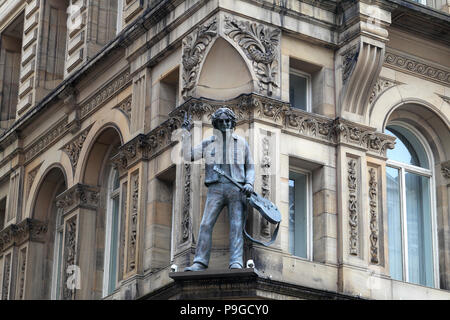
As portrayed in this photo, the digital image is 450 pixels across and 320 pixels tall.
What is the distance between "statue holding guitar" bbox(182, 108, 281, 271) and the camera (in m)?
24.1

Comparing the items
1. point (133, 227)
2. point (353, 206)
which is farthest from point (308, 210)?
point (133, 227)

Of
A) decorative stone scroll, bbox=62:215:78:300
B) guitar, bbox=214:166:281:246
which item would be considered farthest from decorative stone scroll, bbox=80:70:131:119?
guitar, bbox=214:166:281:246

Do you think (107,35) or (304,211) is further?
(107,35)

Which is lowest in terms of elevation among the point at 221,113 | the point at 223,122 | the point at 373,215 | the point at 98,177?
the point at 373,215

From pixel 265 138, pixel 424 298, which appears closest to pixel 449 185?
pixel 424 298

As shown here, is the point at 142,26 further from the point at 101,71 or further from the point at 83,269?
the point at 83,269

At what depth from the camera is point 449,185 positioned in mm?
28453

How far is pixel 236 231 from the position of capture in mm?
24047

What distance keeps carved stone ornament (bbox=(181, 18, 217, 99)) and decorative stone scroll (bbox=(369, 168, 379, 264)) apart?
4215 mm

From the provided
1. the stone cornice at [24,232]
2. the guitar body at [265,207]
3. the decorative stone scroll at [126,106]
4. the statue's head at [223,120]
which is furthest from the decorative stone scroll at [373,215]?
the stone cornice at [24,232]

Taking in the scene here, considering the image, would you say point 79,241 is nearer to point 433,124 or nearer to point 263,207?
point 263,207

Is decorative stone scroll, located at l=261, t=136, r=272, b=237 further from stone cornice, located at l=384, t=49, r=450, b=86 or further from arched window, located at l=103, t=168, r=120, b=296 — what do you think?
arched window, located at l=103, t=168, r=120, b=296

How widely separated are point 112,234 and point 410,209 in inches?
277

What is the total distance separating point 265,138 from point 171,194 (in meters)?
2.80
